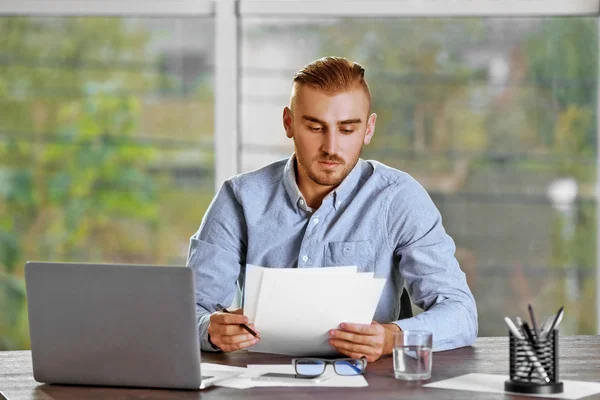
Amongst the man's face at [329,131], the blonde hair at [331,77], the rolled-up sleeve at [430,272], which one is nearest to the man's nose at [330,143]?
the man's face at [329,131]

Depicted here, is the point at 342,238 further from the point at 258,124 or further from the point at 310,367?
the point at 258,124

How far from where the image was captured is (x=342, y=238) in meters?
2.55

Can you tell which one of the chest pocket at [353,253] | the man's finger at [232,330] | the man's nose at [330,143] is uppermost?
the man's nose at [330,143]

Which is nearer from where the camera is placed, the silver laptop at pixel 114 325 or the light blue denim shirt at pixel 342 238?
the silver laptop at pixel 114 325

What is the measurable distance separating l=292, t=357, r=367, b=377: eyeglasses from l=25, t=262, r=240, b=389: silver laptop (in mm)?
179

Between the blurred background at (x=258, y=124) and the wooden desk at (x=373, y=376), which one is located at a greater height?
the blurred background at (x=258, y=124)

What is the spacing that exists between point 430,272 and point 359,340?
45 centimetres

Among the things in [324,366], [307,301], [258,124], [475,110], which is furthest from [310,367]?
[475,110]

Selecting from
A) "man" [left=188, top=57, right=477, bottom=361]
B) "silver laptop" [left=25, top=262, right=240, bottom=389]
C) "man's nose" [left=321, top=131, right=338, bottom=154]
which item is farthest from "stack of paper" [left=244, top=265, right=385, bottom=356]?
"man's nose" [left=321, top=131, right=338, bottom=154]

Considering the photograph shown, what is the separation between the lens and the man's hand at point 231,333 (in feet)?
6.93

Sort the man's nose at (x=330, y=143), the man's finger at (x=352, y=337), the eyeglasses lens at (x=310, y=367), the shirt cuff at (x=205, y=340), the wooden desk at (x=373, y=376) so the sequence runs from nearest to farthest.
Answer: the wooden desk at (x=373, y=376), the eyeglasses lens at (x=310, y=367), the man's finger at (x=352, y=337), the shirt cuff at (x=205, y=340), the man's nose at (x=330, y=143)

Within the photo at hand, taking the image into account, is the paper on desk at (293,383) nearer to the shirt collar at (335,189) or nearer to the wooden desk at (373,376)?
the wooden desk at (373,376)

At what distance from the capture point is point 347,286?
2.00 m

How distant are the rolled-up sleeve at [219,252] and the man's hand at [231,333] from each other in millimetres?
272
